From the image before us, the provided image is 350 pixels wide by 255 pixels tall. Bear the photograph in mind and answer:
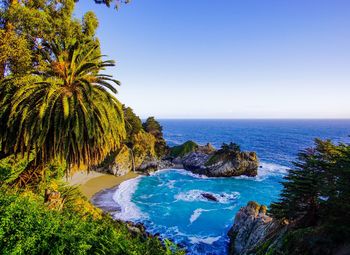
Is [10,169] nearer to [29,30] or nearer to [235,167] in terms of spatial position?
[29,30]

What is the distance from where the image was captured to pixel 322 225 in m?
12.8

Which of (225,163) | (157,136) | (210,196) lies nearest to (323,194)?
(210,196)

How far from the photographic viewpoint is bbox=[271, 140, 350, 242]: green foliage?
11.9 meters

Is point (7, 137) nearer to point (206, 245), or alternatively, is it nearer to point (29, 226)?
point (29, 226)

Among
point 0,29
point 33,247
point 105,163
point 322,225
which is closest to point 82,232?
point 33,247

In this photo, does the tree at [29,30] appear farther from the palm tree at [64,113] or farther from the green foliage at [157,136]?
the green foliage at [157,136]

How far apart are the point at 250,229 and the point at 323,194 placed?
11.6 m

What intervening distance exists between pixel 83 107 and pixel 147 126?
61.4 meters

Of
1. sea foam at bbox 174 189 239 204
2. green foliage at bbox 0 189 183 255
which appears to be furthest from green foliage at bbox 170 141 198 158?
green foliage at bbox 0 189 183 255

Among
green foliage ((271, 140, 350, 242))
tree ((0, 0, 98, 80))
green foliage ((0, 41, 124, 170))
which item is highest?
tree ((0, 0, 98, 80))

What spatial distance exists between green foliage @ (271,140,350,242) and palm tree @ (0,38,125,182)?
11.6m

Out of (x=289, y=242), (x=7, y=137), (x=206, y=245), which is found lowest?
(x=206, y=245)

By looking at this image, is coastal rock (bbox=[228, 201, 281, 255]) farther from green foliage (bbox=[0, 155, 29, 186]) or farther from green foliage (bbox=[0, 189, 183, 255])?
green foliage (bbox=[0, 155, 29, 186])

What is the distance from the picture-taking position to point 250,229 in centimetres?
2378
